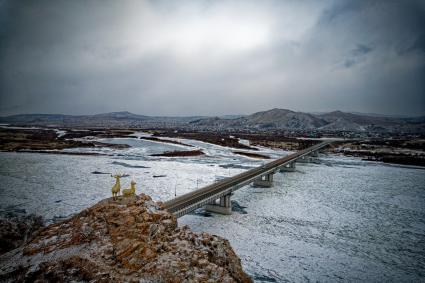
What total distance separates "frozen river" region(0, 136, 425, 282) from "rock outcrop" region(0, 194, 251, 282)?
841 cm

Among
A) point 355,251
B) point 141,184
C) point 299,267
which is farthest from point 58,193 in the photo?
point 355,251

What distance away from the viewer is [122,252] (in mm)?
9445

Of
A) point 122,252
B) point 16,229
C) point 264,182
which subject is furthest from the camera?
point 264,182

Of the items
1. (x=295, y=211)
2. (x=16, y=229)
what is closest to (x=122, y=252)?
(x=16, y=229)

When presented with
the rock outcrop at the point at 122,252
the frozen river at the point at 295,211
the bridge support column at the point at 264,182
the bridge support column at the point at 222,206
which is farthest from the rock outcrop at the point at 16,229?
the bridge support column at the point at 264,182

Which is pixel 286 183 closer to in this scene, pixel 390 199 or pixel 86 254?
pixel 390 199

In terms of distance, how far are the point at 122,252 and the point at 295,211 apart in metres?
24.7

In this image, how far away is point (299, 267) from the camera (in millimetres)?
18281

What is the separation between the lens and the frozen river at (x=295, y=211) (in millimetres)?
18859

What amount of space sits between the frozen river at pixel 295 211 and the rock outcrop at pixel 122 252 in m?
8.41

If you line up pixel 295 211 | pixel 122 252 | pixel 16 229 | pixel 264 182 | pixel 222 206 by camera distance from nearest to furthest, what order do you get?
pixel 122 252 < pixel 16 229 < pixel 222 206 < pixel 295 211 < pixel 264 182

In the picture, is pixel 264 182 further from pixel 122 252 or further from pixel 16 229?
pixel 122 252

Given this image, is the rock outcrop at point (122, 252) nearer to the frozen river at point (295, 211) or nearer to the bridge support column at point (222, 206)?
the frozen river at point (295, 211)

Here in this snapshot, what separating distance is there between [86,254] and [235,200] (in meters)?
27.0
